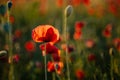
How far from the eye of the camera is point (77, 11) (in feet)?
20.8

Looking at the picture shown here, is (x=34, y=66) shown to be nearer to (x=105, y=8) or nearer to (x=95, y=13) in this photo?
(x=95, y=13)

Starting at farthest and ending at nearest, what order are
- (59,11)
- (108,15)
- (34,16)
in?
(59,11) → (108,15) → (34,16)

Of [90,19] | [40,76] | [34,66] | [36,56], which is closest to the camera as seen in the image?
[40,76]

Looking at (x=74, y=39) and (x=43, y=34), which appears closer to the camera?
(x=43, y=34)

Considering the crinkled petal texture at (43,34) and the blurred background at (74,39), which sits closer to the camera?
the crinkled petal texture at (43,34)

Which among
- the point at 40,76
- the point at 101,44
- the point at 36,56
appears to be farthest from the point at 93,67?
the point at 101,44

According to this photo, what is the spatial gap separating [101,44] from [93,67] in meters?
1.86

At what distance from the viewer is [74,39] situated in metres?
4.73

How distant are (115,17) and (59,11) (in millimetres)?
946

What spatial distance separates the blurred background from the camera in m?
2.76

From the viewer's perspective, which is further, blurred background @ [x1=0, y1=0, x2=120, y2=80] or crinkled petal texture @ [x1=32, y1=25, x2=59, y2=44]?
blurred background @ [x1=0, y1=0, x2=120, y2=80]

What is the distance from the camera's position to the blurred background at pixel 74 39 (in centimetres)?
276

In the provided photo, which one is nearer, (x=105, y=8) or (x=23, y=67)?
(x=23, y=67)

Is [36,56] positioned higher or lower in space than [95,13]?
lower
